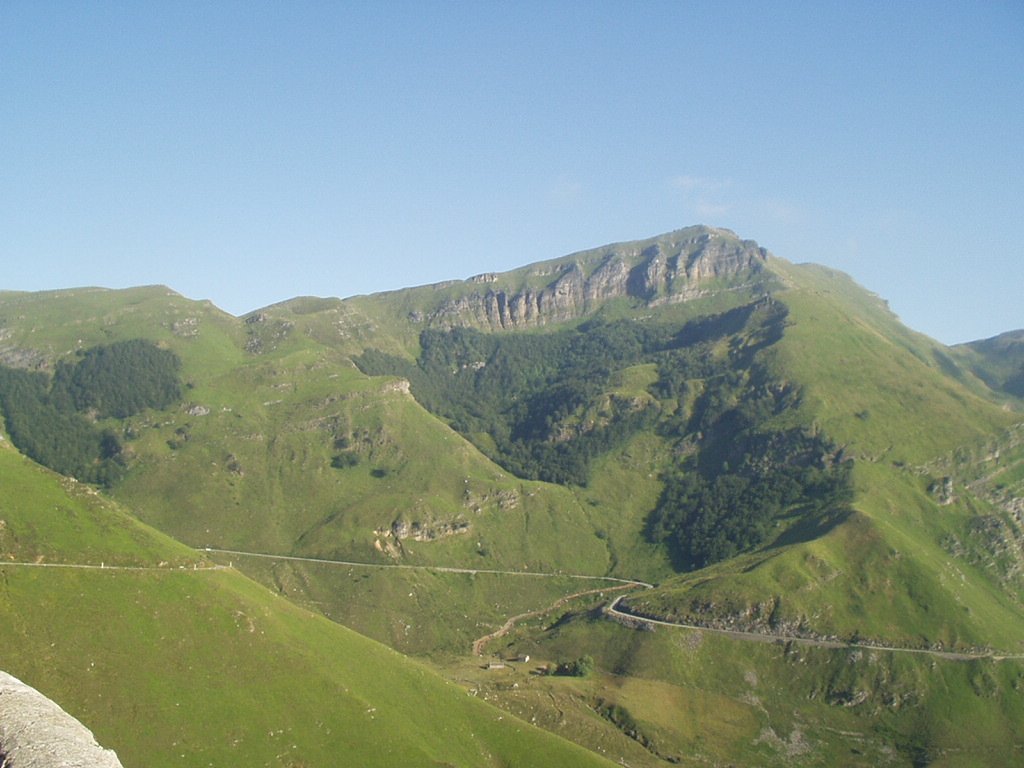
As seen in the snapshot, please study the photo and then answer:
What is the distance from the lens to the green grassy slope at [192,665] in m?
93.6

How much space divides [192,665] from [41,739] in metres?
71.7

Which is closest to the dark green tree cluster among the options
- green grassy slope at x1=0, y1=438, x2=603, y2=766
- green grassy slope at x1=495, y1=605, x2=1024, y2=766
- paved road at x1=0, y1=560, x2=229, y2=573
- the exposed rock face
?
green grassy slope at x1=495, y1=605, x2=1024, y2=766

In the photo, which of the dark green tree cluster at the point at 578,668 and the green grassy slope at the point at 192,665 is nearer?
the green grassy slope at the point at 192,665

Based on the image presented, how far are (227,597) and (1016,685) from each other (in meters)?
168

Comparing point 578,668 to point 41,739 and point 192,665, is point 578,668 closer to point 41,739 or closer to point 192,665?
point 192,665

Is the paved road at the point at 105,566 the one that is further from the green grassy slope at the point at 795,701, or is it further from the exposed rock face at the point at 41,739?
the exposed rock face at the point at 41,739

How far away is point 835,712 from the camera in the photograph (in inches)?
7229

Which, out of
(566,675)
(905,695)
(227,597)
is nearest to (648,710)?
(566,675)

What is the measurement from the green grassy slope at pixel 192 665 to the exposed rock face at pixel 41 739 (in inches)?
2123

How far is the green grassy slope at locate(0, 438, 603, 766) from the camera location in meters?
93.6

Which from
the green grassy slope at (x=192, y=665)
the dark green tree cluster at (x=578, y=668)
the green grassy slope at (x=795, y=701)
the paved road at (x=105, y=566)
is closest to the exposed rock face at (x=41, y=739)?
the green grassy slope at (x=192, y=665)

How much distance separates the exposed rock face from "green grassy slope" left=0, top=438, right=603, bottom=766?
53.9m

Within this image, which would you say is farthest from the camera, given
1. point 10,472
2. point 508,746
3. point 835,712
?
point 835,712

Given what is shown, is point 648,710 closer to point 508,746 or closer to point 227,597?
point 508,746
